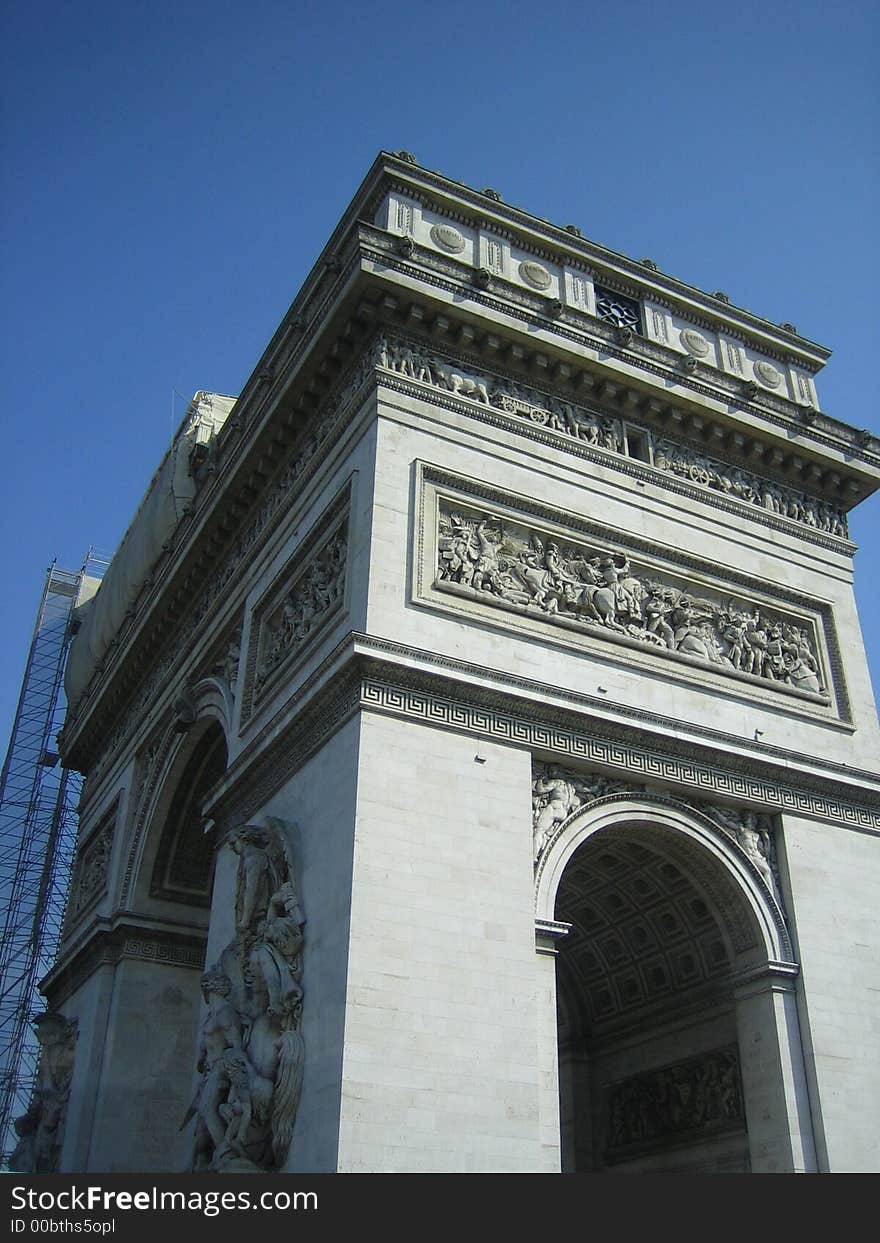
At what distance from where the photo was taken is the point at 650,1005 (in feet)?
53.6

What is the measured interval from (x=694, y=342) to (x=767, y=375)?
1.43 metres

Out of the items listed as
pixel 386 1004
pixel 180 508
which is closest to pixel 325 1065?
pixel 386 1004

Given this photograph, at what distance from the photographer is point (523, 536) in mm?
15555

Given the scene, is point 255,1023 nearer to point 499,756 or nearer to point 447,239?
point 499,756

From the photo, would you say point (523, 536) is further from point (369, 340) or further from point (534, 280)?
point (534, 280)

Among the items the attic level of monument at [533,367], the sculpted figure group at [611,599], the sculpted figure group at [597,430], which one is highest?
the attic level of monument at [533,367]

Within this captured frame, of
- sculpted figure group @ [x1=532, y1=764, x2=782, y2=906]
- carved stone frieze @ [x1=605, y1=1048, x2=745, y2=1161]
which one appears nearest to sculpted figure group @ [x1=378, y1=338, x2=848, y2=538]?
sculpted figure group @ [x1=532, y1=764, x2=782, y2=906]

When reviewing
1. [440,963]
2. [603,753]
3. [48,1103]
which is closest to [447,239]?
[603,753]

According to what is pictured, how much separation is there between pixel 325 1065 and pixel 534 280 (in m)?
11.5

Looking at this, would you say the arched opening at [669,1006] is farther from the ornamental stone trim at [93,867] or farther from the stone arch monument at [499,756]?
the ornamental stone trim at [93,867]

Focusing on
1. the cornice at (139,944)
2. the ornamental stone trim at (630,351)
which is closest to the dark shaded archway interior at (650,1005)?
the cornice at (139,944)

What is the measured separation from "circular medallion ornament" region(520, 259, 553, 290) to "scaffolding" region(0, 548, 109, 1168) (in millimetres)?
21694

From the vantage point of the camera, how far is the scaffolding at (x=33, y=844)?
32031 millimetres

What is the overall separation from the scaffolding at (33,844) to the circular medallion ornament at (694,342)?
22054 millimetres
